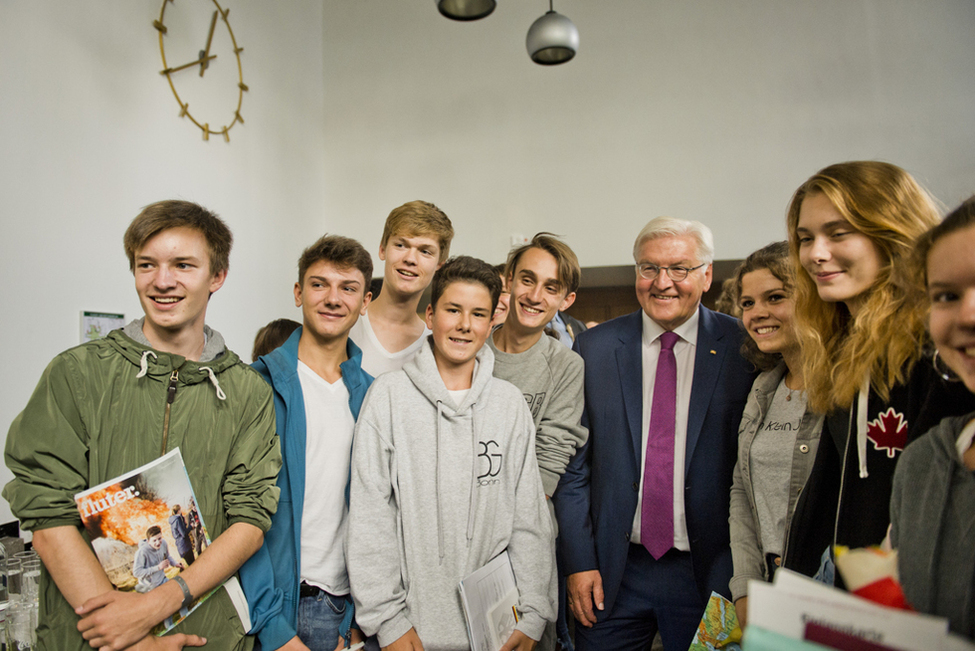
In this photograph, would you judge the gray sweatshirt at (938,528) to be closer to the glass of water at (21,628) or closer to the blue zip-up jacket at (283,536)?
the blue zip-up jacket at (283,536)

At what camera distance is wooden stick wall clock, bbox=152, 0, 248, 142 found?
3.29 m

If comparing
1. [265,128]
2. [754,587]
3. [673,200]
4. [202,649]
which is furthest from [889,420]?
[265,128]

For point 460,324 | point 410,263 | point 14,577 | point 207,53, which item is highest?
point 207,53

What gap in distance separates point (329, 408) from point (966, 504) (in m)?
1.44

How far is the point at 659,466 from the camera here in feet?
6.01

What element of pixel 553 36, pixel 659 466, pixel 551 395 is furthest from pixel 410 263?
pixel 553 36

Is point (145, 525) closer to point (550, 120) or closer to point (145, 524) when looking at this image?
point (145, 524)

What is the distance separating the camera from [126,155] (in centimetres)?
290

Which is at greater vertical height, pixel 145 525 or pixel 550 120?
pixel 550 120

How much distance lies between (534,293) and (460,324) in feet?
1.28

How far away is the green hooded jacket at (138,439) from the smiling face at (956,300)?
4.46 feet

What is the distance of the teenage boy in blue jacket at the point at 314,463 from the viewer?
1.45 metres

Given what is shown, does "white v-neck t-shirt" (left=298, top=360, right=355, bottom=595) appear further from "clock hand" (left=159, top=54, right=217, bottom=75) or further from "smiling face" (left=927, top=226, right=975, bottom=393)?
"clock hand" (left=159, top=54, right=217, bottom=75)

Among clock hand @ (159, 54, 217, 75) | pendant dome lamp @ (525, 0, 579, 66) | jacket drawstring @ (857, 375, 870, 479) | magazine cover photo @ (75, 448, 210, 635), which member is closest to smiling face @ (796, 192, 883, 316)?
jacket drawstring @ (857, 375, 870, 479)
